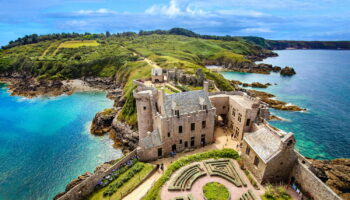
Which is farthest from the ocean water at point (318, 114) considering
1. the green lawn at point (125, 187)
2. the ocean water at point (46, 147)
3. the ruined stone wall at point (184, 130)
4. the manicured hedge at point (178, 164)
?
the ocean water at point (46, 147)

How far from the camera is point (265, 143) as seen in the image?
26797 millimetres

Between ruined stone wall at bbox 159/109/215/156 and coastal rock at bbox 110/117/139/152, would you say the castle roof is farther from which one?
coastal rock at bbox 110/117/139/152

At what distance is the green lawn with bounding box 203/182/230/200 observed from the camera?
78.0 ft

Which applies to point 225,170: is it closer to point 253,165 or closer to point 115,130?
point 253,165

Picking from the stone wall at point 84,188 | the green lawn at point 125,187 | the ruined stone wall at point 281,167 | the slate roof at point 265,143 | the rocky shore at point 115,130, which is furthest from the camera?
the rocky shore at point 115,130

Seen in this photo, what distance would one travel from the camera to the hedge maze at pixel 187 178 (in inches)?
1008

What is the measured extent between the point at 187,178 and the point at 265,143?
12.6 metres

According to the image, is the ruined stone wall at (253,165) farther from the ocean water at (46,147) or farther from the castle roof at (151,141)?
the ocean water at (46,147)

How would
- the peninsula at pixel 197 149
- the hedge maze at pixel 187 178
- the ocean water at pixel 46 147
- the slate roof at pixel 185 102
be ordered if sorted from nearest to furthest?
1. the peninsula at pixel 197 149
2. the hedge maze at pixel 187 178
3. the slate roof at pixel 185 102
4. the ocean water at pixel 46 147

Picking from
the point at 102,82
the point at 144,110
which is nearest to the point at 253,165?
the point at 144,110

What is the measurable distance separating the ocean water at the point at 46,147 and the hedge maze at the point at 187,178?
24187 millimetres

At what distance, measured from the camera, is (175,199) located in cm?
2397

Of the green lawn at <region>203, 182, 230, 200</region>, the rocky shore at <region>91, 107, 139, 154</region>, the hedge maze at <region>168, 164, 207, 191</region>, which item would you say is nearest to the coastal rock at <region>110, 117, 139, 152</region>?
the rocky shore at <region>91, 107, 139, 154</region>

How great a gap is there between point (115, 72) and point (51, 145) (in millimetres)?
65958
